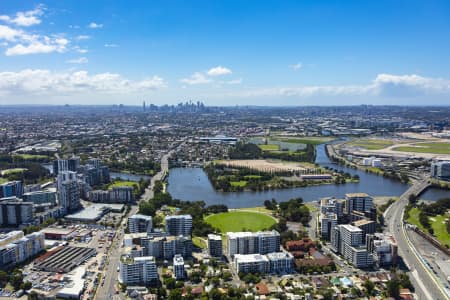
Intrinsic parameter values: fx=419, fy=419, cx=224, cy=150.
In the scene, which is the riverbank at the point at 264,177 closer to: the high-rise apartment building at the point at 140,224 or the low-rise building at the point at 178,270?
the high-rise apartment building at the point at 140,224

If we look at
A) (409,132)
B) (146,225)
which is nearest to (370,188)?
(146,225)

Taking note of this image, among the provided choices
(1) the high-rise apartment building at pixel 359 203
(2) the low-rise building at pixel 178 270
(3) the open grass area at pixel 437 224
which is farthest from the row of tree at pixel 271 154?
(2) the low-rise building at pixel 178 270

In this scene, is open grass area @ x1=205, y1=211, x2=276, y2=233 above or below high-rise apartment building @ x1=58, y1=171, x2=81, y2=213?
below

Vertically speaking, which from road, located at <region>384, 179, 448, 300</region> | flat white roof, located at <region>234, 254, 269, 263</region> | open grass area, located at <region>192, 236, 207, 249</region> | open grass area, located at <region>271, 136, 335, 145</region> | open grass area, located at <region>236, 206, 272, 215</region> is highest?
open grass area, located at <region>271, 136, 335, 145</region>

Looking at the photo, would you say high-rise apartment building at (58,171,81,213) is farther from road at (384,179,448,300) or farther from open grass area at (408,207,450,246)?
open grass area at (408,207,450,246)

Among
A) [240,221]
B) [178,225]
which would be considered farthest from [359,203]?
[178,225]

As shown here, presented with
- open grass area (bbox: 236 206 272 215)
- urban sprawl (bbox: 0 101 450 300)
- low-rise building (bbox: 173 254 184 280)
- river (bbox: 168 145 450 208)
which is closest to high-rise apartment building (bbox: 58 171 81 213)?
urban sprawl (bbox: 0 101 450 300)
